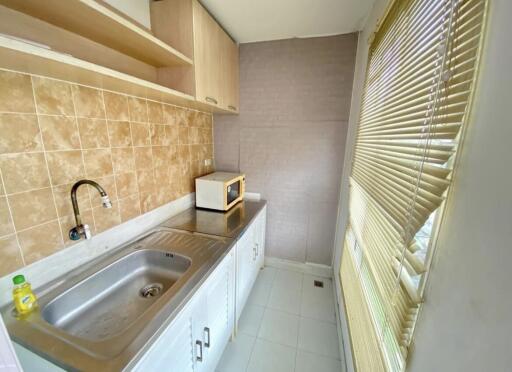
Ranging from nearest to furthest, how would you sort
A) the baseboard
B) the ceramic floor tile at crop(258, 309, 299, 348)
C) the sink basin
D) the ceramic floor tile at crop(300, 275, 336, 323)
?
the sink basin < the ceramic floor tile at crop(258, 309, 299, 348) < the ceramic floor tile at crop(300, 275, 336, 323) < the baseboard

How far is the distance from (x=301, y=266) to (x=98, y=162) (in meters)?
2.21

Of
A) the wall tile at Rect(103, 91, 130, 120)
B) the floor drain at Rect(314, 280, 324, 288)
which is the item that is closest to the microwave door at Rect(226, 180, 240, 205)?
the wall tile at Rect(103, 91, 130, 120)

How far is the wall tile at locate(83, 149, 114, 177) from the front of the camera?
1.11 metres

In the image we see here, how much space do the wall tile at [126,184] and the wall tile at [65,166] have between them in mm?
209

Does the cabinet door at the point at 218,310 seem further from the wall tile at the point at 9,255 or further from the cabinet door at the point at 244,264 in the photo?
the wall tile at the point at 9,255

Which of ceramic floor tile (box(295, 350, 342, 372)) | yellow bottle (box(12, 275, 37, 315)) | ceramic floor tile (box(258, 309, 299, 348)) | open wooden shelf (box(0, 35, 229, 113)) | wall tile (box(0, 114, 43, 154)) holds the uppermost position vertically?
open wooden shelf (box(0, 35, 229, 113))

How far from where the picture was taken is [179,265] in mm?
1265

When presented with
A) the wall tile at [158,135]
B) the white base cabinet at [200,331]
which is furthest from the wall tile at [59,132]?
the white base cabinet at [200,331]

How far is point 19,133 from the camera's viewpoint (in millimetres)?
851

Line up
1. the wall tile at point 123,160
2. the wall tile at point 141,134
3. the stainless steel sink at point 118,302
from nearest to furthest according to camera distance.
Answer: the stainless steel sink at point 118,302 → the wall tile at point 123,160 → the wall tile at point 141,134

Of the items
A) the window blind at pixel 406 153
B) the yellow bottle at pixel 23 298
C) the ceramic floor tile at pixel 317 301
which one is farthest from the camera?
the ceramic floor tile at pixel 317 301

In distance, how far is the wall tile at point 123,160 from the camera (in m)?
1.25

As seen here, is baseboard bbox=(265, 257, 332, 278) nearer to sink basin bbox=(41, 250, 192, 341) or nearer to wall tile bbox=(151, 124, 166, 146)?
sink basin bbox=(41, 250, 192, 341)

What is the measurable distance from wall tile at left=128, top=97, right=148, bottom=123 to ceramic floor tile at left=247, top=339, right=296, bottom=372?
1.88 metres
